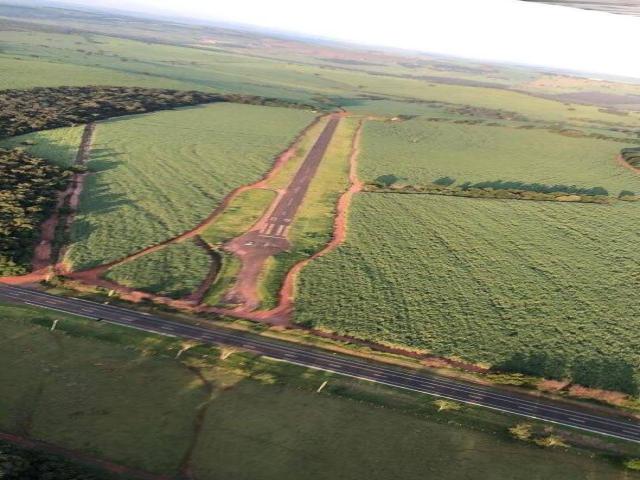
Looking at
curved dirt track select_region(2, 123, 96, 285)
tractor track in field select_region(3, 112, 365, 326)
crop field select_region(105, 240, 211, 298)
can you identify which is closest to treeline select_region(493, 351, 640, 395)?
tractor track in field select_region(3, 112, 365, 326)

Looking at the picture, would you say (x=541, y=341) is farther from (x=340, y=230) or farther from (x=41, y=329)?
(x=41, y=329)

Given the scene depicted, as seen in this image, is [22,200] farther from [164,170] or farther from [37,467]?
[37,467]

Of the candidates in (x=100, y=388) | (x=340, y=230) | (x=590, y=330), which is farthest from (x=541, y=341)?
(x=100, y=388)

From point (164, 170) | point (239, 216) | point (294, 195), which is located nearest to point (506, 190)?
point (294, 195)

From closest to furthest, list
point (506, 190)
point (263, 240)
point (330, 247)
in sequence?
point (330, 247), point (263, 240), point (506, 190)

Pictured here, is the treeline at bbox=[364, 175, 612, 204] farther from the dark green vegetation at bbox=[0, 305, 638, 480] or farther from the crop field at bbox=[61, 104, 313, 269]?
the dark green vegetation at bbox=[0, 305, 638, 480]

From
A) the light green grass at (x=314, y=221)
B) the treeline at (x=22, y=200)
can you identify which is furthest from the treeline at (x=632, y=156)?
the treeline at (x=22, y=200)

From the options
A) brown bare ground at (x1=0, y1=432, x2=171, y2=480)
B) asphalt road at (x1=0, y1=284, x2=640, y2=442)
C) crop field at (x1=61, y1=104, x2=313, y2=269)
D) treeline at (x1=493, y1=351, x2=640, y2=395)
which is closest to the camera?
brown bare ground at (x1=0, y1=432, x2=171, y2=480)

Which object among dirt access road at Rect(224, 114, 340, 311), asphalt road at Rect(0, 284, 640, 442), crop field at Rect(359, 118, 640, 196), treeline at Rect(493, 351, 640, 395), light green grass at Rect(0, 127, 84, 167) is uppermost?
crop field at Rect(359, 118, 640, 196)
